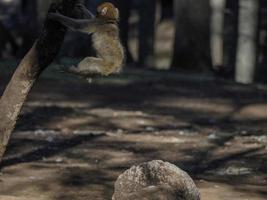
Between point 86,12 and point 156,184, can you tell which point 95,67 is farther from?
point 156,184

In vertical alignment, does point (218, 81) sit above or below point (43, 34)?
below

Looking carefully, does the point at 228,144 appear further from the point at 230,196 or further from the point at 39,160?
the point at 230,196

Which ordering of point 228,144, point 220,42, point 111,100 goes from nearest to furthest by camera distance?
point 228,144
point 111,100
point 220,42

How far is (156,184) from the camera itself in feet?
29.5

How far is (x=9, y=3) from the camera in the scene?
49.4m

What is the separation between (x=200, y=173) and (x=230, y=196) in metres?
2.03

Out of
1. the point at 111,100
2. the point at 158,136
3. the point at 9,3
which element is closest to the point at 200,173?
the point at 158,136

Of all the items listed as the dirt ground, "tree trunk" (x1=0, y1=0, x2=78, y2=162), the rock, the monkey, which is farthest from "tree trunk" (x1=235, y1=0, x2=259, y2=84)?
the monkey

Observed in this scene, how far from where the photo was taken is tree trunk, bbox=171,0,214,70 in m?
23.9

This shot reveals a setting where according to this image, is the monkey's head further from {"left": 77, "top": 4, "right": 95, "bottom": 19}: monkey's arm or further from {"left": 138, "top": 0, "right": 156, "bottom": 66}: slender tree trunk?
{"left": 138, "top": 0, "right": 156, "bottom": 66}: slender tree trunk

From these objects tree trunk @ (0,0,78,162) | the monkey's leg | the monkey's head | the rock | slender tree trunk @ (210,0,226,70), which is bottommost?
slender tree trunk @ (210,0,226,70)

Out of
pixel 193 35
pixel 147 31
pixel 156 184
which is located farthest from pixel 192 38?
pixel 156 184

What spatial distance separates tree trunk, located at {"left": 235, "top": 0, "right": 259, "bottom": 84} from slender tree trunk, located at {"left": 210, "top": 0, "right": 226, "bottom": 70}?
826cm

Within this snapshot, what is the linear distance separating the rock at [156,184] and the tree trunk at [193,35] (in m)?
14.8
